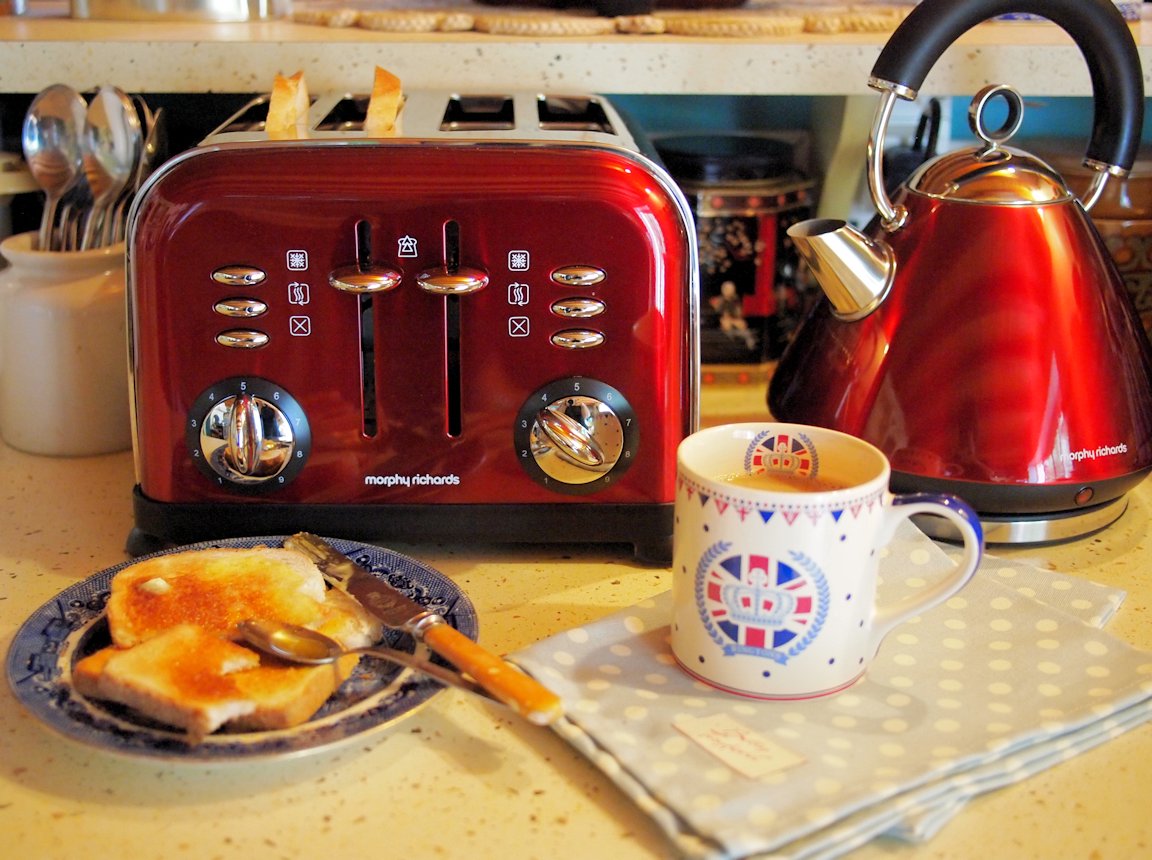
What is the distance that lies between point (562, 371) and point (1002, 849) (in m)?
0.36

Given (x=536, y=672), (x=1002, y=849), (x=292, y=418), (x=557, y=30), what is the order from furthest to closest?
1. (x=557, y=30)
2. (x=292, y=418)
3. (x=536, y=672)
4. (x=1002, y=849)

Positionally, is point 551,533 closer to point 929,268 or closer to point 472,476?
point 472,476

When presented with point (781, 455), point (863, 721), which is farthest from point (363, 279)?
point (863, 721)

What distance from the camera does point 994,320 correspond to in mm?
743

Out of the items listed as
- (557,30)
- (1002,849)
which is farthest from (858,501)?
(557,30)

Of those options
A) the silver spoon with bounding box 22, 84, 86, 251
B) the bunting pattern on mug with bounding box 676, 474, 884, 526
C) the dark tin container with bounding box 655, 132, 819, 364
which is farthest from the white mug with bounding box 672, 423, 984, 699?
the silver spoon with bounding box 22, 84, 86, 251

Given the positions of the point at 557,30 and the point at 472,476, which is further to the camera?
the point at 557,30

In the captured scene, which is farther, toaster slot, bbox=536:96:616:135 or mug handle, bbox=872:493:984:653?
toaster slot, bbox=536:96:616:135

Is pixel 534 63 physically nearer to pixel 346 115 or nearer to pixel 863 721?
pixel 346 115

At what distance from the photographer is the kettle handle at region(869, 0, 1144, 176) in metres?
0.75

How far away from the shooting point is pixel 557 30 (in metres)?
0.96

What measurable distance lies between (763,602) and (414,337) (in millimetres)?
273

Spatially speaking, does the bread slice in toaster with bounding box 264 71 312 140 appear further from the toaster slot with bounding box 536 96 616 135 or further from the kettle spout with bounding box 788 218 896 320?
the kettle spout with bounding box 788 218 896 320

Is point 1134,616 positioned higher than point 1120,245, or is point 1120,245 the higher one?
point 1120,245
